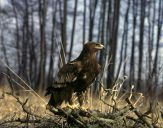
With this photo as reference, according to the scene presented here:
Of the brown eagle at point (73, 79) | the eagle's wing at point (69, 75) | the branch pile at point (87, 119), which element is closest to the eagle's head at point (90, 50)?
the brown eagle at point (73, 79)

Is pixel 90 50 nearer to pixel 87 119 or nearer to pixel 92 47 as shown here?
pixel 92 47

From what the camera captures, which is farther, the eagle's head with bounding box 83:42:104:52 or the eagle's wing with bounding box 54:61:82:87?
the eagle's head with bounding box 83:42:104:52

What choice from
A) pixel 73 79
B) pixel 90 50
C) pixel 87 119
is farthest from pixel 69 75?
pixel 87 119

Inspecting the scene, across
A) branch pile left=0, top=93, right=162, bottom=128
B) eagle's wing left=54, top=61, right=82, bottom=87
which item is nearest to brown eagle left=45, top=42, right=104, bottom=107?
eagle's wing left=54, top=61, right=82, bottom=87

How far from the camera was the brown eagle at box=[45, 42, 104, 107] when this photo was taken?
5.22 m

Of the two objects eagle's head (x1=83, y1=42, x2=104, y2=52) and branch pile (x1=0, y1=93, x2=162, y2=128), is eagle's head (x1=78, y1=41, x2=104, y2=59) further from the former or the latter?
branch pile (x1=0, y1=93, x2=162, y2=128)

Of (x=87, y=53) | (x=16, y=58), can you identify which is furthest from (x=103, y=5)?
(x=87, y=53)

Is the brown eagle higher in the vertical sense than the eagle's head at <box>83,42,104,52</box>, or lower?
lower

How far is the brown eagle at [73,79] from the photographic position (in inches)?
206

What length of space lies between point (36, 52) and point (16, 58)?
2072 mm

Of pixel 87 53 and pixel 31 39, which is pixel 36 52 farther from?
pixel 87 53

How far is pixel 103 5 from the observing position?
3659 cm

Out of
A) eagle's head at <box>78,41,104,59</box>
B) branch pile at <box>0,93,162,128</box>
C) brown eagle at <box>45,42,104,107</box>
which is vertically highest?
eagle's head at <box>78,41,104,59</box>

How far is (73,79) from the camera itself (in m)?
5.28
